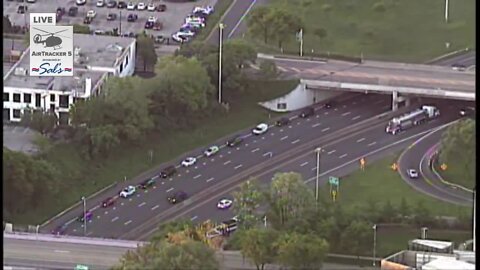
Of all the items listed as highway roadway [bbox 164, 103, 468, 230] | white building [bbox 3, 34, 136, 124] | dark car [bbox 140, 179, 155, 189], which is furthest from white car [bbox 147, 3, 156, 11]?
dark car [bbox 140, 179, 155, 189]

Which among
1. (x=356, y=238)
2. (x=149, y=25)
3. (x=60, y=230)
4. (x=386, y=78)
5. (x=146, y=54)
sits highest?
(x=149, y=25)

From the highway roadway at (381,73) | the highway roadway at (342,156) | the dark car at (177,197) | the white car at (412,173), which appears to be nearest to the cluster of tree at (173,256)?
the highway roadway at (342,156)

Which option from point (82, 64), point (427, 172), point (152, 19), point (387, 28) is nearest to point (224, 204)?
point (427, 172)

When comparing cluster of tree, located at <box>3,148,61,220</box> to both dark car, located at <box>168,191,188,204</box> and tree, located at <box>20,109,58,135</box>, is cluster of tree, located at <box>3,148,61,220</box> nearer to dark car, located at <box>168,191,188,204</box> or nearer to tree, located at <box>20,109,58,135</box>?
dark car, located at <box>168,191,188,204</box>

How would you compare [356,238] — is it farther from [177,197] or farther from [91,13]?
[91,13]

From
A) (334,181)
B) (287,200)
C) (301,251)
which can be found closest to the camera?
(301,251)

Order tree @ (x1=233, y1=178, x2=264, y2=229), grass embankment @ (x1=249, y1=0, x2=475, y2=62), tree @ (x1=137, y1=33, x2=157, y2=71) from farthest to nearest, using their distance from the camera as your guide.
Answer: grass embankment @ (x1=249, y1=0, x2=475, y2=62) → tree @ (x1=137, y1=33, x2=157, y2=71) → tree @ (x1=233, y1=178, x2=264, y2=229)

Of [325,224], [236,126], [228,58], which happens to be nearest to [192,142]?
[236,126]
